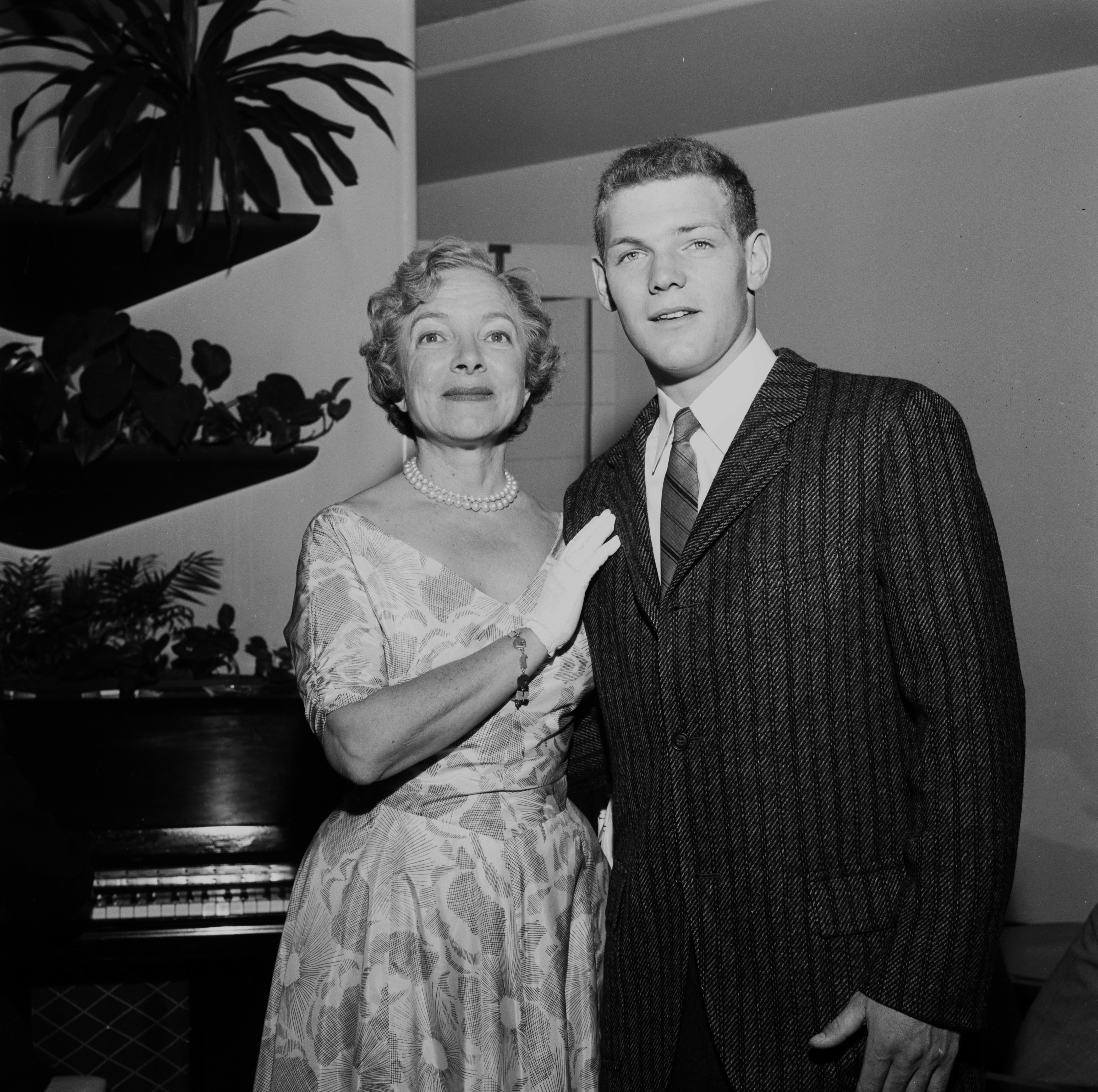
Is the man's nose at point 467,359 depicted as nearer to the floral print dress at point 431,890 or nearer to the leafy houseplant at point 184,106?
the floral print dress at point 431,890

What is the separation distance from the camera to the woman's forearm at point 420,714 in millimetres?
1651

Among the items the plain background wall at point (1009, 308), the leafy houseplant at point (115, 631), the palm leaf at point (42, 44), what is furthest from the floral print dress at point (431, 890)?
the palm leaf at point (42, 44)

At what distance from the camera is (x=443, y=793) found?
1.79 meters

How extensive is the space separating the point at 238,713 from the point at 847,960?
168 centimetres

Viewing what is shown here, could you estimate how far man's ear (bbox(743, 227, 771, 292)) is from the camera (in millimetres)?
1591

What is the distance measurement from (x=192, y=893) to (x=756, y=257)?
1.80m

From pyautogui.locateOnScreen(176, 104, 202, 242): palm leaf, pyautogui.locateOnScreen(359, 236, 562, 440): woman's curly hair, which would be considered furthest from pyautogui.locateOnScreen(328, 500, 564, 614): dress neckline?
pyautogui.locateOnScreen(176, 104, 202, 242): palm leaf

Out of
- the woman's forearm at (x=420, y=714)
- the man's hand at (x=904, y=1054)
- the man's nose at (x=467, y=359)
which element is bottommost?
the man's hand at (x=904, y=1054)

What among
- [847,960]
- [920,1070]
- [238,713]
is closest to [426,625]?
[847,960]

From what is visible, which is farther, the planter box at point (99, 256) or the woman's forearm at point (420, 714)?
the planter box at point (99, 256)

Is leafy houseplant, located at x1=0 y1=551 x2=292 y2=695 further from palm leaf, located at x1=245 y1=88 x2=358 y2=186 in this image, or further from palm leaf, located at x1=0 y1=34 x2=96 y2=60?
palm leaf, located at x1=0 y1=34 x2=96 y2=60

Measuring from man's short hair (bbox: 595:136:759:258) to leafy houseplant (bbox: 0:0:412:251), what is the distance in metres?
1.73

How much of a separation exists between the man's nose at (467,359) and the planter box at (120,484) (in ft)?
4.17

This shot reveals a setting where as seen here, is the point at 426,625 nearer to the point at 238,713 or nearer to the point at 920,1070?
the point at 920,1070
